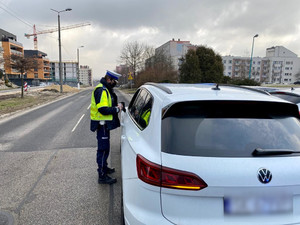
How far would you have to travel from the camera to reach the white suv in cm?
160

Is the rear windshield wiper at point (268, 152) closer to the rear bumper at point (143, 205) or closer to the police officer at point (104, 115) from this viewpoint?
the rear bumper at point (143, 205)

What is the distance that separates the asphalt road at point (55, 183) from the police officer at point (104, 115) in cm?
41

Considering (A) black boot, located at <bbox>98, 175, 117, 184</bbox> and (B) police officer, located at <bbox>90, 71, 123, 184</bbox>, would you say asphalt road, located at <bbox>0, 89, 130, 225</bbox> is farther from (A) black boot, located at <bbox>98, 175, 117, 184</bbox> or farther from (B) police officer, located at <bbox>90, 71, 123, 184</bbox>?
(B) police officer, located at <bbox>90, 71, 123, 184</bbox>

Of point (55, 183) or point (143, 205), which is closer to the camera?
point (143, 205)

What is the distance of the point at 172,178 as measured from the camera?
163 cm

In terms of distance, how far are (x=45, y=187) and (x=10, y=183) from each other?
0.68 m

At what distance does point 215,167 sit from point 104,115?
2.27 m

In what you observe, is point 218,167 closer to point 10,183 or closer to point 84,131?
point 10,183

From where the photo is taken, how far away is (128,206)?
1946 mm

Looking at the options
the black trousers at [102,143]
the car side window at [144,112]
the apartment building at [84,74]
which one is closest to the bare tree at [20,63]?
the black trousers at [102,143]

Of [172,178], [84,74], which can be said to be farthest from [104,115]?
[84,74]

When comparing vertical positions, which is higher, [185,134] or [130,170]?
[185,134]

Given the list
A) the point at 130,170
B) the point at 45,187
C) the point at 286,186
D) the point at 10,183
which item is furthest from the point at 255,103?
the point at 10,183

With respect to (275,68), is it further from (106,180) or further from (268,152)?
(268,152)
